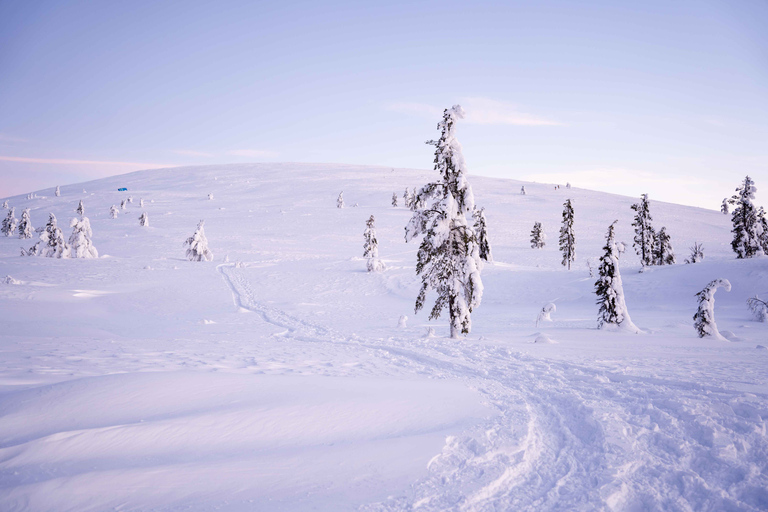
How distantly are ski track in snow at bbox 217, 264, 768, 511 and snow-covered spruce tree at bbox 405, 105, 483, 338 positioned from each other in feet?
25.6

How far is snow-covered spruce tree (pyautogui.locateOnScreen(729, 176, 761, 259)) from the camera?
44094 mm

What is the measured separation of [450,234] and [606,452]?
11275mm

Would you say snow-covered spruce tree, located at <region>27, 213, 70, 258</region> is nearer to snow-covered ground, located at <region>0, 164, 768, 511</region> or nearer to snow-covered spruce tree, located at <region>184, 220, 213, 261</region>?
snow-covered spruce tree, located at <region>184, 220, 213, 261</region>

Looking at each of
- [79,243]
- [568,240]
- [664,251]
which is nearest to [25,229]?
[79,243]

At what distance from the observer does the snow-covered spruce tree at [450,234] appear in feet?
51.3

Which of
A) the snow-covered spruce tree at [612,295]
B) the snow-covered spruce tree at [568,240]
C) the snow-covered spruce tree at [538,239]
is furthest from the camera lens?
the snow-covered spruce tree at [538,239]

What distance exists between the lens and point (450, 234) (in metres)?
15.9

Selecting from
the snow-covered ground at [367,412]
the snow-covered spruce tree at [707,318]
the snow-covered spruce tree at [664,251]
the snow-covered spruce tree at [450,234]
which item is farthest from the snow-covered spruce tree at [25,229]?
the snow-covered spruce tree at [664,251]

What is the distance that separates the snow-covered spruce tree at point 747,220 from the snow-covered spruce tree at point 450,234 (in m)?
47.1

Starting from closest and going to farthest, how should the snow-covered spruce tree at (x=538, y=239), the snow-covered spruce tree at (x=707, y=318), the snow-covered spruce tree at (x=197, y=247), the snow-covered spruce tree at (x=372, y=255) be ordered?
the snow-covered spruce tree at (x=707, y=318) → the snow-covered spruce tree at (x=372, y=255) → the snow-covered spruce tree at (x=197, y=247) → the snow-covered spruce tree at (x=538, y=239)

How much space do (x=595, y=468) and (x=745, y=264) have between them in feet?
128

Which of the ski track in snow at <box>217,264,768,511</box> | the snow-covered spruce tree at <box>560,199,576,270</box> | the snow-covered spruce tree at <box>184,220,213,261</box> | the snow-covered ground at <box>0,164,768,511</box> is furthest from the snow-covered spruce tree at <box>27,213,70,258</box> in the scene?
the snow-covered spruce tree at <box>560,199,576,270</box>

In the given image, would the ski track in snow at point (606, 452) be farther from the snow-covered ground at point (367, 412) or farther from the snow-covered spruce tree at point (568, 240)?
the snow-covered spruce tree at point (568, 240)

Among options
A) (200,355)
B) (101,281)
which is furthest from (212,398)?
(101,281)
